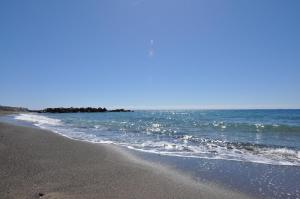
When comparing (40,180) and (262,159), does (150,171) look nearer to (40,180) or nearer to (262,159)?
(40,180)

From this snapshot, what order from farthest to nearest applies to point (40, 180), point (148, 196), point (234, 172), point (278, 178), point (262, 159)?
point (262, 159) → point (234, 172) → point (278, 178) → point (40, 180) → point (148, 196)

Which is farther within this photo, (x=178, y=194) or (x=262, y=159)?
(x=262, y=159)

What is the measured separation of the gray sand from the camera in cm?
614

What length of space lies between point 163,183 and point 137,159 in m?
3.78

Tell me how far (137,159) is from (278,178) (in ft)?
15.4

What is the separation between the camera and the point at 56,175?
7.49 metres

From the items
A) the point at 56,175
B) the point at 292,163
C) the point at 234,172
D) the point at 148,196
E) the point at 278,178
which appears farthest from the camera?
the point at 292,163

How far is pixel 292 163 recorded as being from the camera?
34.6 ft

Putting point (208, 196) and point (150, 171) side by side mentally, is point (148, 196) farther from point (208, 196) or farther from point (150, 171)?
point (150, 171)

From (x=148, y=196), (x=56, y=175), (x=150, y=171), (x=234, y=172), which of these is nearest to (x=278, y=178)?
(x=234, y=172)

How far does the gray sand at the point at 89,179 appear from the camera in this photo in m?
6.14

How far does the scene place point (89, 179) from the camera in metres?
7.23

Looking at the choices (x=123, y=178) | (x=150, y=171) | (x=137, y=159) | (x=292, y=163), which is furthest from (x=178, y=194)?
(x=292, y=163)

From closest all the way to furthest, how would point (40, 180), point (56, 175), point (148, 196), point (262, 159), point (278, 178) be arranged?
point (148, 196) < point (40, 180) < point (56, 175) < point (278, 178) < point (262, 159)
